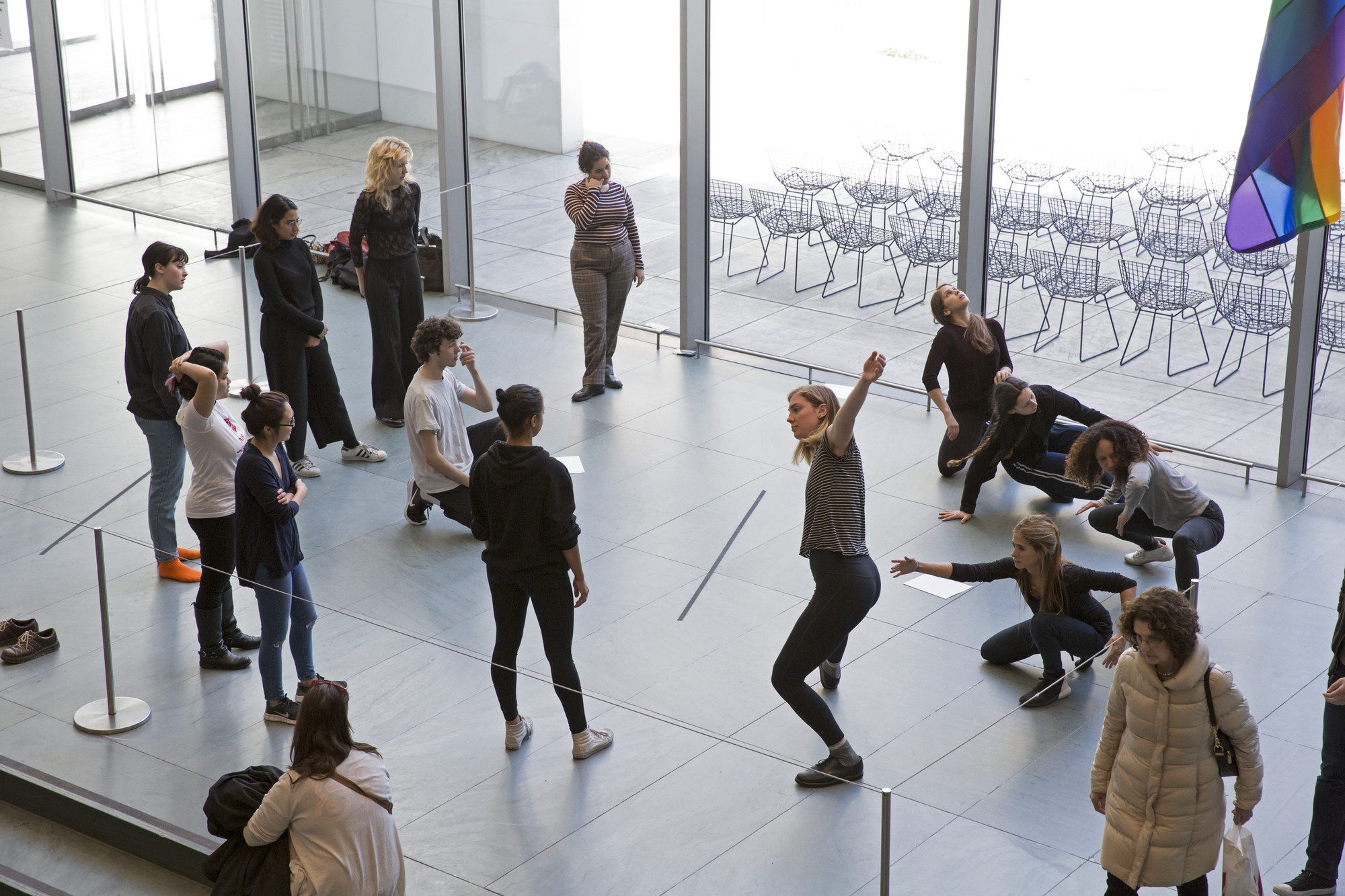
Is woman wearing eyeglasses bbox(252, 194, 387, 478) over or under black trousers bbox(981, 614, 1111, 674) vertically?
over

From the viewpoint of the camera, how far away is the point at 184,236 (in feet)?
47.0

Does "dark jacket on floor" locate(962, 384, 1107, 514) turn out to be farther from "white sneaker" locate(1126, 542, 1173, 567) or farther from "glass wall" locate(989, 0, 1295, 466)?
"glass wall" locate(989, 0, 1295, 466)

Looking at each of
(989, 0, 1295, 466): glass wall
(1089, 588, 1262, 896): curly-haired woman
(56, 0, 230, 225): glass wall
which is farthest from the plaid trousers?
(1089, 588, 1262, 896): curly-haired woman

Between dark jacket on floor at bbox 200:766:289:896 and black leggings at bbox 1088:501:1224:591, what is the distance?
4.42m

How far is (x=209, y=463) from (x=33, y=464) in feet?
9.84

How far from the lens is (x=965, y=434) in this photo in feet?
30.3

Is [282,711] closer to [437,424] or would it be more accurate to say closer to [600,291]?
[437,424]

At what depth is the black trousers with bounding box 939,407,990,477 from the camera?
9242 mm

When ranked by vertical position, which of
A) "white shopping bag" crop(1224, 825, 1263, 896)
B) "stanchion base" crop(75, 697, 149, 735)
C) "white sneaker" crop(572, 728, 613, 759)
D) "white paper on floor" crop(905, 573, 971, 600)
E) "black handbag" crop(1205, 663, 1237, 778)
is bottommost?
"white paper on floor" crop(905, 573, 971, 600)

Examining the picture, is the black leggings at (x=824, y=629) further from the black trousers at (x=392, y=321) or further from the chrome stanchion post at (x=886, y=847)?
the black trousers at (x=392, y=321)

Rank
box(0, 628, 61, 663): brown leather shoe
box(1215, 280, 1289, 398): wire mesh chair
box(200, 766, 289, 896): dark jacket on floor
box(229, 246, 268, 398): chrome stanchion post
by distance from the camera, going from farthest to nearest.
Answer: box(229, 246, 268, 398): chrome stanchion post
box(1215, 280, 1289, 398): wire mesh chair
box(0, 628, 61, 663): brown leather shoe
box(200, 766, 289, 896): dark jacket on floor

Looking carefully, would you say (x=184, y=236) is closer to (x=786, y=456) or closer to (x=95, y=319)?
(x=95, y=319)

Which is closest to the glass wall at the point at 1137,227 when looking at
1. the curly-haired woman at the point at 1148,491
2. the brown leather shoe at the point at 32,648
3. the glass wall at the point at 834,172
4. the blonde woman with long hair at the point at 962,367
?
the glass wall at the point at 834,172

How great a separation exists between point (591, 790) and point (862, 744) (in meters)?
1.92
